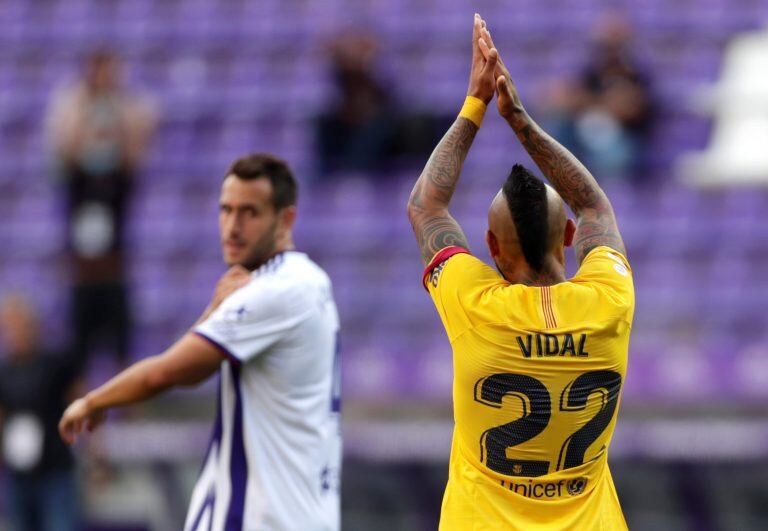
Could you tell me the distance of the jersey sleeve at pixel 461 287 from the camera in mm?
4031

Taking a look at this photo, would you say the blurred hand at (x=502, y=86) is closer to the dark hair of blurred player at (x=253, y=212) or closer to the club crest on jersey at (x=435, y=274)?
the club crest on jersey at (x=435, y=274)

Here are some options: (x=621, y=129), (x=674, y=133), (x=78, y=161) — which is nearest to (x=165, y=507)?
(x=78, y=161)

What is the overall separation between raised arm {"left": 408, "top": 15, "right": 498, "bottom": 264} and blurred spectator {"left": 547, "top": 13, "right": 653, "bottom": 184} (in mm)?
6730

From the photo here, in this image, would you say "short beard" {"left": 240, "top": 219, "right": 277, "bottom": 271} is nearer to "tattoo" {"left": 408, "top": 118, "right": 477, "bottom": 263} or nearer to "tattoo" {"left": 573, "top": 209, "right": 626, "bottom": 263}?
"tattoo" {"left": 408, "top": 118, "right": 477, "bottom": 263}

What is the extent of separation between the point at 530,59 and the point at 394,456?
5.14 m

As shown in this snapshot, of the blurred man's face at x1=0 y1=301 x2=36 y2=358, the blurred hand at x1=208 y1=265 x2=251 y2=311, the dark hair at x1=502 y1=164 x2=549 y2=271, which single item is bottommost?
the blurred man's face at x1=0 y1=301 x2=36 y2=358

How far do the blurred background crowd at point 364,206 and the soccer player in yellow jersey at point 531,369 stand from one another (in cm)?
547

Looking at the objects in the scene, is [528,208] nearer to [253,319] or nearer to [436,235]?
[436,235]

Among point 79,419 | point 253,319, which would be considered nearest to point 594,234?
point 253,319

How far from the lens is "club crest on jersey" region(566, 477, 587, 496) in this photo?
13.3 ft

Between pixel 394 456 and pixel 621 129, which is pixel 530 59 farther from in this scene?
pixel 394 456

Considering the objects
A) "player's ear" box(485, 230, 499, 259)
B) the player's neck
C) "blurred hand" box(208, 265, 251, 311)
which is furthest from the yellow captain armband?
"blurred hand" box(208, 265, 251, 311)

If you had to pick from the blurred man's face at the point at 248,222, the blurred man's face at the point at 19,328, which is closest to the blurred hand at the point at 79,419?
the blurred man's face at the point at 248,222

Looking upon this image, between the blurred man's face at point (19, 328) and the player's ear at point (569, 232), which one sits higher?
the player's ear at point (569, 232)
